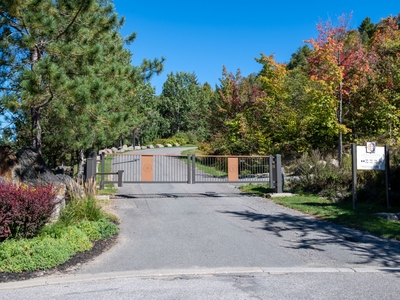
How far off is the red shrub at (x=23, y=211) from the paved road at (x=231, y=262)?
1.35 meters

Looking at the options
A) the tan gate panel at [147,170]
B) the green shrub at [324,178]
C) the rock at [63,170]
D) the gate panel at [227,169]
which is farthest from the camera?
the rock at [63,170]

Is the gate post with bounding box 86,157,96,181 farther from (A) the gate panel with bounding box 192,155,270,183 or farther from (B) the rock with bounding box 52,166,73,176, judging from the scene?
(B) the rock with bounding box 52,166,73,176

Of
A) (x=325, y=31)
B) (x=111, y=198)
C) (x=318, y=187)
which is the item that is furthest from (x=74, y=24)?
(x=325, y=31)

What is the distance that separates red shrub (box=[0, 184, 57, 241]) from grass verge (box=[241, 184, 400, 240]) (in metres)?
7.41

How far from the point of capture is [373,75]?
19484mm

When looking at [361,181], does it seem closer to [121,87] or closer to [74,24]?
[121,87]

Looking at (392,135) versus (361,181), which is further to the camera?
(392,135)

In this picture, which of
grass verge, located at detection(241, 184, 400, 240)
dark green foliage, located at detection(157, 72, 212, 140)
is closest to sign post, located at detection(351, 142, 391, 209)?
grass verge, located at detection(241, 184, 400, 240)

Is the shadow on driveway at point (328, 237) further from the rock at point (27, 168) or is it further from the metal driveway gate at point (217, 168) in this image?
the rock at point (27, 168)

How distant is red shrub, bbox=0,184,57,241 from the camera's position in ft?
24.1

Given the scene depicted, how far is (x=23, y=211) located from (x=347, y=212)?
899 cm

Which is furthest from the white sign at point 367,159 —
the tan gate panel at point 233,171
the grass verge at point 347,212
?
the tan gate panel at point 233,171

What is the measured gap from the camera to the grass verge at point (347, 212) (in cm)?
1017

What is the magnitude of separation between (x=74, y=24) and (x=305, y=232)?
8464mm
